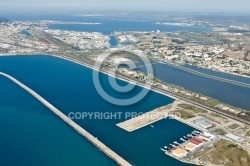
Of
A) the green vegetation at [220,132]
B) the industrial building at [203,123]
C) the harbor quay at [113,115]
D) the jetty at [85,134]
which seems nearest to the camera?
the jetty at [85,134]

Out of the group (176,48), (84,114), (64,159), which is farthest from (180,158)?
(176,48)

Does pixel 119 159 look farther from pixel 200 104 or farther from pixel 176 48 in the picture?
pixel 176 48

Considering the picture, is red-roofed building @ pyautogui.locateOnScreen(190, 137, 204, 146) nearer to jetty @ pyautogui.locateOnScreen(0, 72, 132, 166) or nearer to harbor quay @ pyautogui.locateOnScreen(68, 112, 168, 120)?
harbor quay @ pyautogui.locateOnScreen(68, 112, 168, 120)

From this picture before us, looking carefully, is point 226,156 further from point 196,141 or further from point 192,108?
point 192,108

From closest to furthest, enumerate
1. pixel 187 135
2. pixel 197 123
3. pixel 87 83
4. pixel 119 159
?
pixel 119 159
pixel 187 135
pixel 197 123
pixel 87 83

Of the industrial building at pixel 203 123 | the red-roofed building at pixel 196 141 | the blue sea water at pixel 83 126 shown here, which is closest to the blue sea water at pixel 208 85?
the blue sea water at pixel 83 126

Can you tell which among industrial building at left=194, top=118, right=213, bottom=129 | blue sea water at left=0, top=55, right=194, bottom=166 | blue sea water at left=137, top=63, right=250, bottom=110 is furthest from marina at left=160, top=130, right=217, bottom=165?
blue sea water at left=137, top=63, right=250, bottom=110

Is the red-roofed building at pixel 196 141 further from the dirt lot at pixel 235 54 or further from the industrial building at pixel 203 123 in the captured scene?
the dirt lot at pixel 235 54
